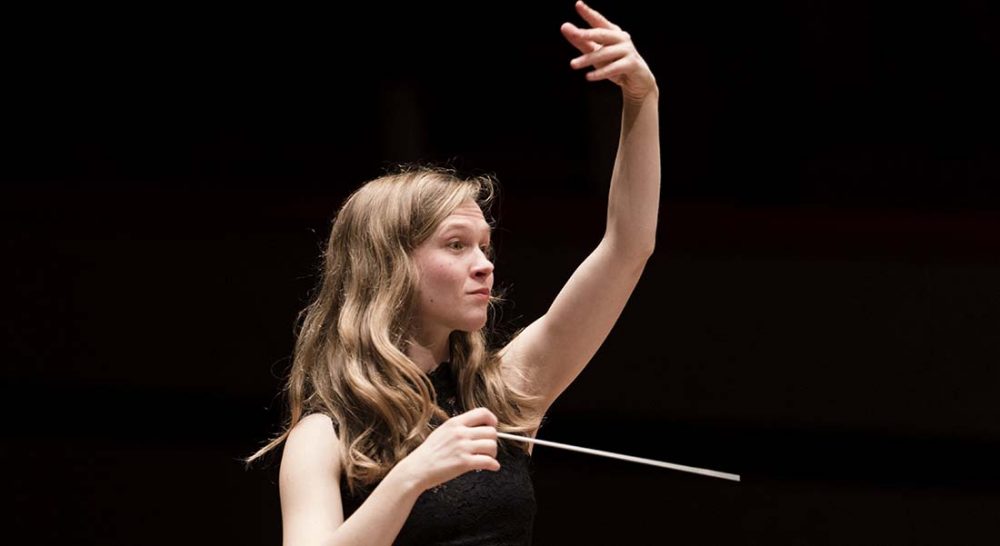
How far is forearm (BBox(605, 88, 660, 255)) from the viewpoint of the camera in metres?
1.51

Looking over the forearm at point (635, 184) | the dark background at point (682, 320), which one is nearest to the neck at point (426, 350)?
the forearm at point (635, 184)

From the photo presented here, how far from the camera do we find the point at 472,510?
145 centimetres

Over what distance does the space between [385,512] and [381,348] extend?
0.24 metres

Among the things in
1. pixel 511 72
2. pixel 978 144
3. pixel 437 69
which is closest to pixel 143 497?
pixel 437 69

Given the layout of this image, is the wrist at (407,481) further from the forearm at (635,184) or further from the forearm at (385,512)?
the forearm at (635,184)

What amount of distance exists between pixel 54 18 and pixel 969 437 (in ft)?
8.37

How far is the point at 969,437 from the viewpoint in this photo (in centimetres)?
244

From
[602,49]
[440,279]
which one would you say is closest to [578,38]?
[602,49]

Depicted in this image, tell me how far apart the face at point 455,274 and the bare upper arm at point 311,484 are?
173mm

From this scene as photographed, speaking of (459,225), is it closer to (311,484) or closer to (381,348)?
(381,348)

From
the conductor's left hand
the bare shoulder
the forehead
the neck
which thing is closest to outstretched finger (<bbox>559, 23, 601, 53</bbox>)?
the conductor's left hand

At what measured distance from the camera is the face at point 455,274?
5.00 feet

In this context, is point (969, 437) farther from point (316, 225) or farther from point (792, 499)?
point (316, 225)

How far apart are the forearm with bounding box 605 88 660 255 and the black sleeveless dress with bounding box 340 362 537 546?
282 mm
